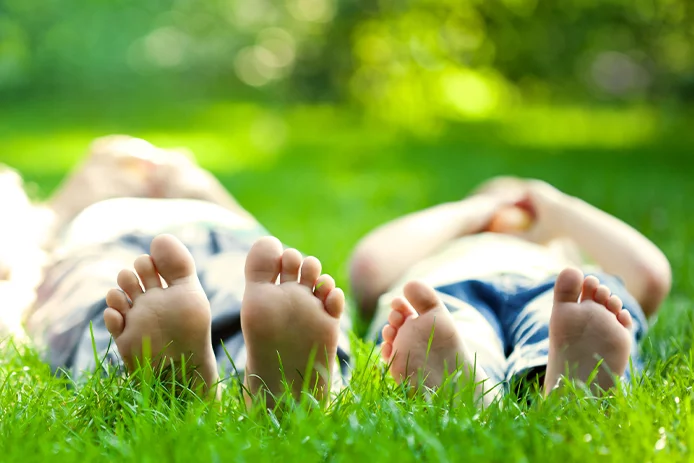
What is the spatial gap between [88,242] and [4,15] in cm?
787

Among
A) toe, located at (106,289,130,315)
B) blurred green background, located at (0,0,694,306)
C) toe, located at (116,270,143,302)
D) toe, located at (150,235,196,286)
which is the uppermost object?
toe, located at (150,235,196,286)

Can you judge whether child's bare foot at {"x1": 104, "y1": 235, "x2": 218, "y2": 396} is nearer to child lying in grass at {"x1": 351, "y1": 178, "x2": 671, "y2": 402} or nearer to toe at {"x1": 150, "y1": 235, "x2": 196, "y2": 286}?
toe at {"x1": 150, "y1": 235, "x2": 196, "y2": 286}

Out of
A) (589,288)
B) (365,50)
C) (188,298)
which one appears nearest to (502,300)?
(589,288)

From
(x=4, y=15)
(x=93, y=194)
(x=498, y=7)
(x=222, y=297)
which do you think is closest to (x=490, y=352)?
(x=222, y=297)

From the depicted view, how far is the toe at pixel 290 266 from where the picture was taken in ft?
3.73

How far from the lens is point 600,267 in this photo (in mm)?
1704

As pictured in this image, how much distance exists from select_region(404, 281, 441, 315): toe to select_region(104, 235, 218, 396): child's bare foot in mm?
295

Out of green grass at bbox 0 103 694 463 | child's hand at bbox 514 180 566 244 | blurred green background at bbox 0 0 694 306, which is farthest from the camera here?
blurred green background at bbox 0 0 694 306

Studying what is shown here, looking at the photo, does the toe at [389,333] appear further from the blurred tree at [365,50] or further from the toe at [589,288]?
the blurred tree at [365,50]

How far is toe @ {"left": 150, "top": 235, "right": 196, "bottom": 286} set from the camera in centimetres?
113

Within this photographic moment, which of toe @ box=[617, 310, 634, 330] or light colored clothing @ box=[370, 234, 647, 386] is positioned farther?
light colored clothing @ box=[370, 234, 647, 386]

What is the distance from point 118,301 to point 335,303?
30cm

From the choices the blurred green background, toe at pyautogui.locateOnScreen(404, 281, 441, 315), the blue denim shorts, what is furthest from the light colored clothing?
the blurred green background

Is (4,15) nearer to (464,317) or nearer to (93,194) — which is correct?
(93,194)
